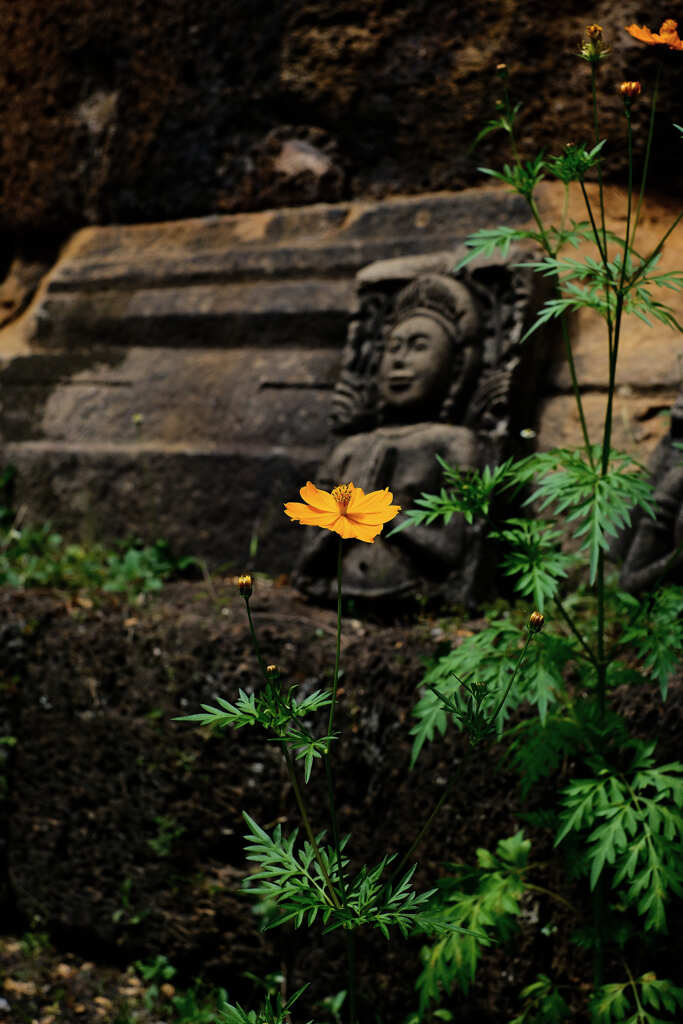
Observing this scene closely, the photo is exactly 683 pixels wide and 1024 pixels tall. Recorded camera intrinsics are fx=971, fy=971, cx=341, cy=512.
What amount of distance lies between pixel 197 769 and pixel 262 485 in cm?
120

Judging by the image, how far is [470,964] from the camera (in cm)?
190

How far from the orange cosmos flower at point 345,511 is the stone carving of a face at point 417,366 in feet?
6.02

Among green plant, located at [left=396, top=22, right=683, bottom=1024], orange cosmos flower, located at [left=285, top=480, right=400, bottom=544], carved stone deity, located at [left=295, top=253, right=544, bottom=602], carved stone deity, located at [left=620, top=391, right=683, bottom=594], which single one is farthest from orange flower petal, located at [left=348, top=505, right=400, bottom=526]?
carved stone deity, located at [left=295, top=253, right=544, bottom=602]

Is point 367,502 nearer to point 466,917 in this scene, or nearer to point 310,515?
point 310,515

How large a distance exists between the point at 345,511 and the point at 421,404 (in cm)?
192

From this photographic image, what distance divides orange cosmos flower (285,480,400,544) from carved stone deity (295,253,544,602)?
149 centimetres

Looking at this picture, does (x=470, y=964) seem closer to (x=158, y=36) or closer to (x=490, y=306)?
(x=490, y=306)

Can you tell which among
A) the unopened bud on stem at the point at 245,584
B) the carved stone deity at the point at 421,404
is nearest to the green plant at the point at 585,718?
the unopened bud on stem at the point at 245,584

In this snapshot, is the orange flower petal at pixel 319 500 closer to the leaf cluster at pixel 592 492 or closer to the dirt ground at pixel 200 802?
the leaf cluster at pixel 592 492

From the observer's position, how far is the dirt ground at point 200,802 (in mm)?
2381

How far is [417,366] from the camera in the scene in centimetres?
326

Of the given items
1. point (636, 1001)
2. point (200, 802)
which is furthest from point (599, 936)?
point (200, 802)

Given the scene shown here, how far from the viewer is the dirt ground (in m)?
2.38

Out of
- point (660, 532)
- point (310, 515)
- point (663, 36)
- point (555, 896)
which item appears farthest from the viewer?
Result: point (660, 532)
